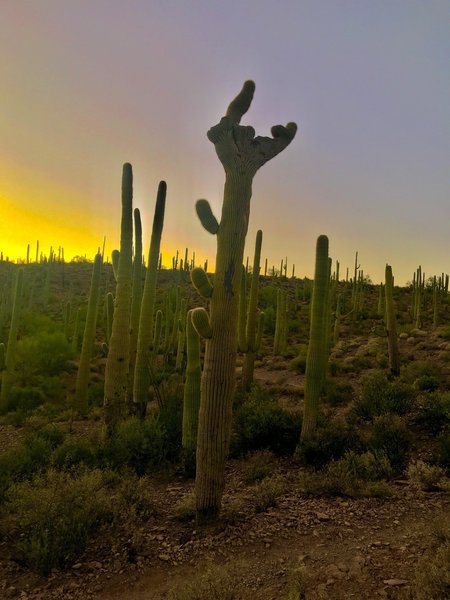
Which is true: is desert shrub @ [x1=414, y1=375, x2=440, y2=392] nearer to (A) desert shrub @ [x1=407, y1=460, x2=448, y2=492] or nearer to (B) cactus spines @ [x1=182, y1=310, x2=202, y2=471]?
(A) desert shrub @ [x1=407, y1=460, x2=448, y2=492]

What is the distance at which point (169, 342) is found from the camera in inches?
813

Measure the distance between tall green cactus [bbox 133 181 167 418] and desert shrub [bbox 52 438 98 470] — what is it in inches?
85.6

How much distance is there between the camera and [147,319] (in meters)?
11.0

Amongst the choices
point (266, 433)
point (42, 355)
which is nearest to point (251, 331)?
point (266, 433)

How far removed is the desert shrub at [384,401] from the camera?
32.8 ft

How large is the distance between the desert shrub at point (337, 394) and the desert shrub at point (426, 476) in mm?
5565

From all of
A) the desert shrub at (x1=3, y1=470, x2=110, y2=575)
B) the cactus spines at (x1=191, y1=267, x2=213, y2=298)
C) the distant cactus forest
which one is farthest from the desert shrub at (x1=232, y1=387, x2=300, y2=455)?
the cactus spines at (x1=191, y1=267, x2=213, y2=298)

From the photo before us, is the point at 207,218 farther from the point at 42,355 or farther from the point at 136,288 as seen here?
the point at 42,355

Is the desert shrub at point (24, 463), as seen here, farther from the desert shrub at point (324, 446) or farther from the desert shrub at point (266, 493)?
the desert shrub at point (324, 446)

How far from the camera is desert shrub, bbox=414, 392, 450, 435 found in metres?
8.85

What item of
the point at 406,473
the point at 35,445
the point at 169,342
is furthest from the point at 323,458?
the point at 169,342

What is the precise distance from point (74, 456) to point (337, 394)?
8056 mm

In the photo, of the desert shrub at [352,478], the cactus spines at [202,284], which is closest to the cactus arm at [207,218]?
the cactus spines at [202,284]

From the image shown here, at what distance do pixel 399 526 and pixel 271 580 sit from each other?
6.67ft
